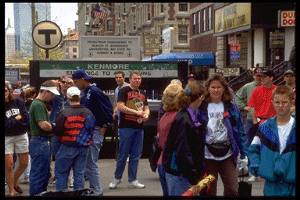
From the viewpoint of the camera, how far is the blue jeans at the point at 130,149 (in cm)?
919

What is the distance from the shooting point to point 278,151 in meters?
4.96

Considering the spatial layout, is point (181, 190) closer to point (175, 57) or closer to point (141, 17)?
point (175, 57)

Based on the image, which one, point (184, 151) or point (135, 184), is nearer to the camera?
point (184, 151)

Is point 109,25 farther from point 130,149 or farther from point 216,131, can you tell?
point 216,131

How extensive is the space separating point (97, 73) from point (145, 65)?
1.13m

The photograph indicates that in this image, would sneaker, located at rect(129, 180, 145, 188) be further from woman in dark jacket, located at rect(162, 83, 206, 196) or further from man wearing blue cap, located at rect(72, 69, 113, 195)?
woman in dark jacket, located at rect(162, 83, 206, 196)

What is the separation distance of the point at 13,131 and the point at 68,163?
5.19ft

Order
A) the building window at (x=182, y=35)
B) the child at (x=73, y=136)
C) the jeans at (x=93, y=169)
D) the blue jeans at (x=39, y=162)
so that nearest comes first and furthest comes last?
the child at (x=73, y=136)
the blue jeans at (x=39, y=162)
the jeans at (x=93, y=169)
the building window at (x=182, y=35)

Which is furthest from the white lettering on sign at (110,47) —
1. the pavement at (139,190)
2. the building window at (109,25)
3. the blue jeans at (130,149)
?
the building window at (109,25)

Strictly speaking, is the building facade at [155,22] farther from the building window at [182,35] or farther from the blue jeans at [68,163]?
the blue jeans at [68,163]

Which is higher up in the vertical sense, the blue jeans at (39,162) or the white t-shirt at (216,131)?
the white t-shirt at (216,131)

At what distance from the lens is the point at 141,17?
232 feet

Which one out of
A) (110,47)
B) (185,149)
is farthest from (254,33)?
(185,149)

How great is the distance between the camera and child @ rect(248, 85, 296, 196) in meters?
4.89
